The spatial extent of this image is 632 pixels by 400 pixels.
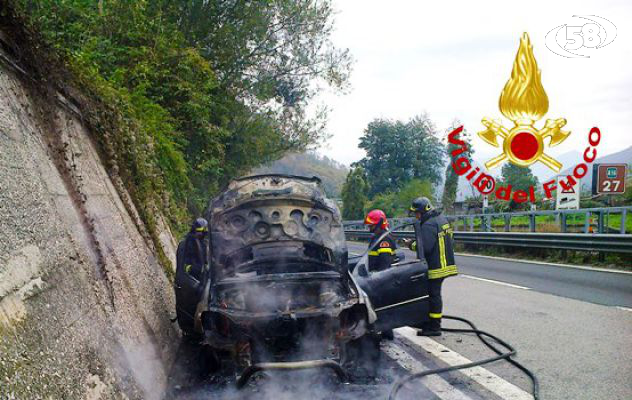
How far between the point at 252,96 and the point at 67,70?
15.8 m

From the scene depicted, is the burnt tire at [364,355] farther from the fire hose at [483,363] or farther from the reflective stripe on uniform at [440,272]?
the reflective stripe on uniform at [440,272]

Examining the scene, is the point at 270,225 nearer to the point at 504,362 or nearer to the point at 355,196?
the point at 504,362

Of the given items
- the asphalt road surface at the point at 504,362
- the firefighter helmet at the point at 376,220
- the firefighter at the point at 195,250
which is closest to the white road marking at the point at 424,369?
the asphalt road surface at the point at 504,362

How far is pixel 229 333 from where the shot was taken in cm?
429

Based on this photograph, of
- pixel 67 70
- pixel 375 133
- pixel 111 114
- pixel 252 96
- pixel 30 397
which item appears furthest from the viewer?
pixel 375 133

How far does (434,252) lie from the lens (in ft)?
20.3

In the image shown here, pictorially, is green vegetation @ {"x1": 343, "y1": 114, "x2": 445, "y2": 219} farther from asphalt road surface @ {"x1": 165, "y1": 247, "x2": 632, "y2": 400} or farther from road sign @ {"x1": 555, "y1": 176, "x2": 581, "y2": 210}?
asphalt road surface @ {"x1": 165, "y1": 247, "x2": 632, "y2": 400}

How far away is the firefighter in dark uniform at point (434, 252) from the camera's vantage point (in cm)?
594

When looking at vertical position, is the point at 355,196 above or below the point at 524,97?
below

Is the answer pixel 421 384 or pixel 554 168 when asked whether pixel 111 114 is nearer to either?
pixel 421 384

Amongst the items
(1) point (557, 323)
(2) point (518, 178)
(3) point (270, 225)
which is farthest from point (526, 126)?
(2) point (518, 178)

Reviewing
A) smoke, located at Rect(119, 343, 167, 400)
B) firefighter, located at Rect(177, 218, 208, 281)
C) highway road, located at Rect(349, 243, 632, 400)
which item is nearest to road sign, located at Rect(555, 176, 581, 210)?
highway road, located at Rect(349, 243, 632, 400)

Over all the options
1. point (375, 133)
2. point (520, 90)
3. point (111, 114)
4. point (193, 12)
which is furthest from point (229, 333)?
point (375, 133)

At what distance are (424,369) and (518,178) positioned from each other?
5368cm
